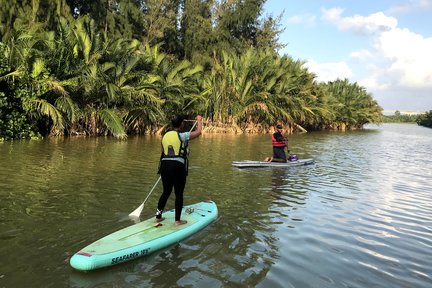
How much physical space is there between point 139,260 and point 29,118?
56.6ft

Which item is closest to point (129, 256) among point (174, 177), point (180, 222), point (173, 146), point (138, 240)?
point (138, 240)

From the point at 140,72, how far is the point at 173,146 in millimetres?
18314

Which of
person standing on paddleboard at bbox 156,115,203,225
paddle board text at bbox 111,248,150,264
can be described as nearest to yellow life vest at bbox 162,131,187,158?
person standing on paddleboard at bbox 156,115,203,225

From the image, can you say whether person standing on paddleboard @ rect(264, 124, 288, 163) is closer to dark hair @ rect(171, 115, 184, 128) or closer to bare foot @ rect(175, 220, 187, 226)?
bare foot @ rect(175, 220, 187, 226)

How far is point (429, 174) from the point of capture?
47.3 ft

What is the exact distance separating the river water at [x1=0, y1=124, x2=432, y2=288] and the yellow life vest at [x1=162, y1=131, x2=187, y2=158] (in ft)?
4.71

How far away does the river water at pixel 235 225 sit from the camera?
497cm

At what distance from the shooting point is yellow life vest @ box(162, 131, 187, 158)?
6438 mm

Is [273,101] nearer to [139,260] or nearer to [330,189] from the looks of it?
[330,189]

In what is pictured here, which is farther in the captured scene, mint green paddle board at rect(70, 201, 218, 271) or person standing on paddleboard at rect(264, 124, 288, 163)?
person standing on paddleboard at rect(264, 124, 288, 163)

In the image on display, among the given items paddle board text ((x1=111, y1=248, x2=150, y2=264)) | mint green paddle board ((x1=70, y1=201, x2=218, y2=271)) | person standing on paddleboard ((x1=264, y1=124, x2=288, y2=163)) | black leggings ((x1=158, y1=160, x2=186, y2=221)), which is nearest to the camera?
mint green paddle board ((x1=70, y1=201, x2=218, y2=271))

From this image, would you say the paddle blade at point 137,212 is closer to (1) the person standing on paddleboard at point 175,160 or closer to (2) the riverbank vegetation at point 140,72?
(1) the person standing on paddleboard at point 175,160

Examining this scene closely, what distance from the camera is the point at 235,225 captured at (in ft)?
23.3

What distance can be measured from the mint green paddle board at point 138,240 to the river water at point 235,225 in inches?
4.9
